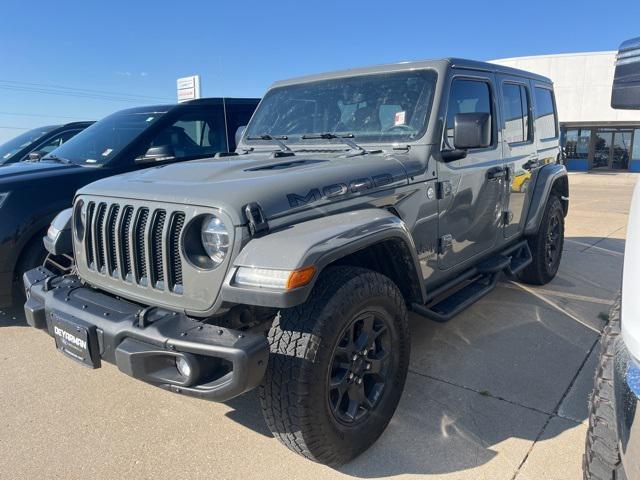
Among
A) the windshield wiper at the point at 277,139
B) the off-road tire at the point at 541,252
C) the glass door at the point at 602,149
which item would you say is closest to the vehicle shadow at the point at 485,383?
the off-road tire at the point at 541,252

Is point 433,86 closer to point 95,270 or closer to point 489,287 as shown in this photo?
point 489,287

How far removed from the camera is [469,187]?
3.63 metres

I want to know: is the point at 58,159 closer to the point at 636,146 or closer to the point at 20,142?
the point at 20,142

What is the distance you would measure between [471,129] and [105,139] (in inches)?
151

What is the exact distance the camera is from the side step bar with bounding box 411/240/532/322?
3271 millimetres

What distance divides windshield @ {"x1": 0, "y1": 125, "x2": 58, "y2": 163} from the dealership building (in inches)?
862

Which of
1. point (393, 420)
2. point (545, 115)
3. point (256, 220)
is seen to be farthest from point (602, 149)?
point (256, 220)

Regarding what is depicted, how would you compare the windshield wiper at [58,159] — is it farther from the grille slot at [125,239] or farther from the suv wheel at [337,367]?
the suv wheel at [337,367]

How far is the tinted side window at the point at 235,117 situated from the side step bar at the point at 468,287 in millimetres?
3106

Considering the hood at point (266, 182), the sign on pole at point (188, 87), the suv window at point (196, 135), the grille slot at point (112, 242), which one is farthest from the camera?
the sign on pole at point (188, 87)

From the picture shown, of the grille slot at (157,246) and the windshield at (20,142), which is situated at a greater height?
the windshield at (20,142)

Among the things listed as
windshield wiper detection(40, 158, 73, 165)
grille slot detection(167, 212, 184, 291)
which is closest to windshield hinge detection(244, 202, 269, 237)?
grille slot detection(167, 212, 184, 291)

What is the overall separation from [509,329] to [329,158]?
2.18 m

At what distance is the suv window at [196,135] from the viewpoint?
525cm
